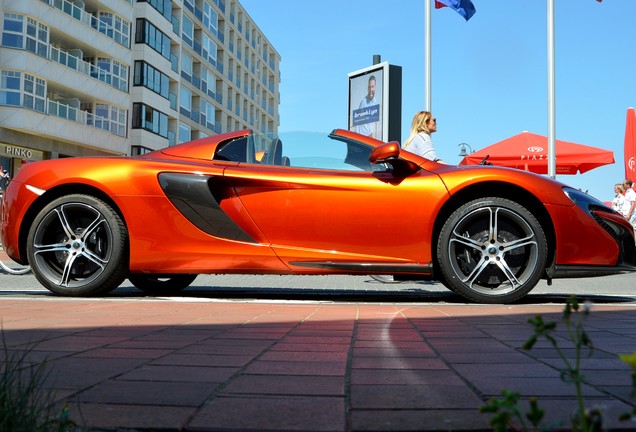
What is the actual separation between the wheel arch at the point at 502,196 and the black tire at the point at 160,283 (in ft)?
7.29

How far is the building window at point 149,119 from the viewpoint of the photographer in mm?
40438

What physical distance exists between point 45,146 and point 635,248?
3099cm

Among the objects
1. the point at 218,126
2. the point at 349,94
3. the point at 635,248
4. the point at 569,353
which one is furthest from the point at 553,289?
the point at 218,126

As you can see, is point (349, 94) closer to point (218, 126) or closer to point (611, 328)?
point (611, 328)

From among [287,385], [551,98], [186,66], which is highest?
[186,66]

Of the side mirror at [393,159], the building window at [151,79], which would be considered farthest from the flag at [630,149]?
the building window at [151,79]

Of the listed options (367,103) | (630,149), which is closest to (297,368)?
(367,103)

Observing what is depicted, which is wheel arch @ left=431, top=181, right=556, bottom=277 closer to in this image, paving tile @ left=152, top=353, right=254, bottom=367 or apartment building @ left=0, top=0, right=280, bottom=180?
paving tile @ left=152, top=353, right=254, bottom=367

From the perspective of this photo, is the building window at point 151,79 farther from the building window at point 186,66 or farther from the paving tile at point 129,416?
the paving tile at point 129,416

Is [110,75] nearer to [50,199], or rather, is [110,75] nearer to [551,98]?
[551,98]

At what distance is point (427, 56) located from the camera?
13406mm

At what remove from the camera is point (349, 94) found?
1330cm

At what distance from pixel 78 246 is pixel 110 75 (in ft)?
113

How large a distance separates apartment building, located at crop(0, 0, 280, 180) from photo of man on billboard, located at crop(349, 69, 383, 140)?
52.3 feet
